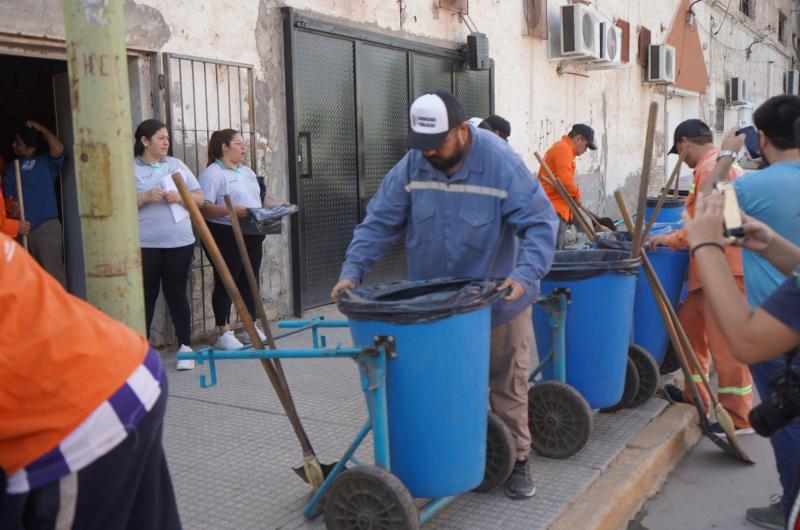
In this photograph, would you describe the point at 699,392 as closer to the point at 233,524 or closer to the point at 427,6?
the point at 233,524

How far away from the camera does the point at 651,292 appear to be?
5.16 metres

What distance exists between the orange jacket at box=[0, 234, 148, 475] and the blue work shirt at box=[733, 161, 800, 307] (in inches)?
96.4

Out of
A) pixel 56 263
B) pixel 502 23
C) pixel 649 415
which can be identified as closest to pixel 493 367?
pixel 649 415

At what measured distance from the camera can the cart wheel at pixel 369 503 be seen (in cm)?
299

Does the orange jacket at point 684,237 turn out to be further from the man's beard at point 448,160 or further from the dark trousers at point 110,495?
the dark trousers at point 110,495

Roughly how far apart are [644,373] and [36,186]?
4.37 metres

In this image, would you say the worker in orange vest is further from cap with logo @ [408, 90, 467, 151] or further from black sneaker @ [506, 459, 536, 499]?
cap with logo @ [408, 90, 467, 151]

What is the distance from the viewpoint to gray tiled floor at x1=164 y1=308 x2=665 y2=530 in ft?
11.5

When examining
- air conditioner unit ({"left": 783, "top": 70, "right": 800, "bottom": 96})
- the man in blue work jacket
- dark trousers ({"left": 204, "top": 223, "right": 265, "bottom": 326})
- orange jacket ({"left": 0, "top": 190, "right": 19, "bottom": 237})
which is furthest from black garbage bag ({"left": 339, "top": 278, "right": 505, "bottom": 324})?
air conditioner unit ({"left": 783, "top": 70, "right": 800, "bottom": 96})

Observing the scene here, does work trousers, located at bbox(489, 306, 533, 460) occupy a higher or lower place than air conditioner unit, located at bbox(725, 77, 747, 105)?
lower

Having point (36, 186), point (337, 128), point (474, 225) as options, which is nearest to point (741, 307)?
point (474, 225)

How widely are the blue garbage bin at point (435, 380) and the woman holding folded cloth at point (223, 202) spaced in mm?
3112

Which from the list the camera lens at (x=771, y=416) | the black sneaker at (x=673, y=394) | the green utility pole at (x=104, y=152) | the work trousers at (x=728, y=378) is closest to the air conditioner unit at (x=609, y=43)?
the black sneaker at (x=673, y=394)

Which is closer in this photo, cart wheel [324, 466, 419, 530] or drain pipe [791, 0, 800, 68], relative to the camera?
cart wheel [324, 466, 419, 530]
